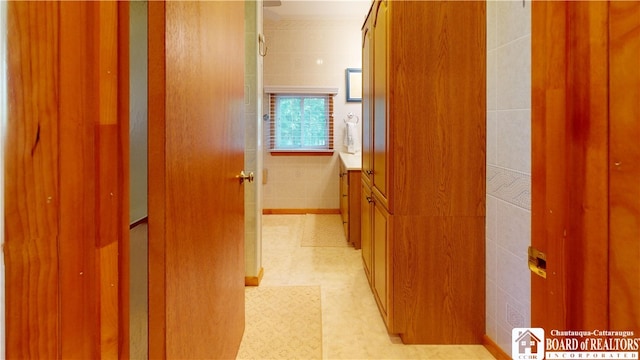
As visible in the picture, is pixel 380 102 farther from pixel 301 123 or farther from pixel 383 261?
pixel 301 123

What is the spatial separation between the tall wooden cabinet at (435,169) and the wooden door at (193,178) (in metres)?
0.77

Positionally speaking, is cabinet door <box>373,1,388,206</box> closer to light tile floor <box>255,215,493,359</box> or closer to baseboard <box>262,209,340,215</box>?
light tile floor <box>255,215,493,359</box>

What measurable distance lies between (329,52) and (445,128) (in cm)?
388

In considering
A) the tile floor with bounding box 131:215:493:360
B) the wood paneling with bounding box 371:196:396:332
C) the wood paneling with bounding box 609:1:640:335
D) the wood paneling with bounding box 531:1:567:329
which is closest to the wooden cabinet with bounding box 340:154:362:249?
the tile floor with bounding box 131:215:493:360

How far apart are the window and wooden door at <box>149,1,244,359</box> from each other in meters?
3.78

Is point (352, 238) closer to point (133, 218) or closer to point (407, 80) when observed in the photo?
point (407, 80)

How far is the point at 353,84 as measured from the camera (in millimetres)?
5340

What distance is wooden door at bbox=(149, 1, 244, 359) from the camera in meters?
0.92

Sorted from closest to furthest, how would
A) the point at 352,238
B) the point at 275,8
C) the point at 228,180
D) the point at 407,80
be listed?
the point at 228,180, the point at 407,80, the point at 352,238, the point at 275,8

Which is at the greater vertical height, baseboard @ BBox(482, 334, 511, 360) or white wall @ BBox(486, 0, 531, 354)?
white wall @ BBox(486, 0, 531, 354)

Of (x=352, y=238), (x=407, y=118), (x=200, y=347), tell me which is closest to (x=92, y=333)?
(x=200, y=347)

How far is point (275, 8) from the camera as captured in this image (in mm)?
4910

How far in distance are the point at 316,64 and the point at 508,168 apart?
4.15m

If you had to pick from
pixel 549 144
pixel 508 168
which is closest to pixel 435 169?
pixel 508 168
